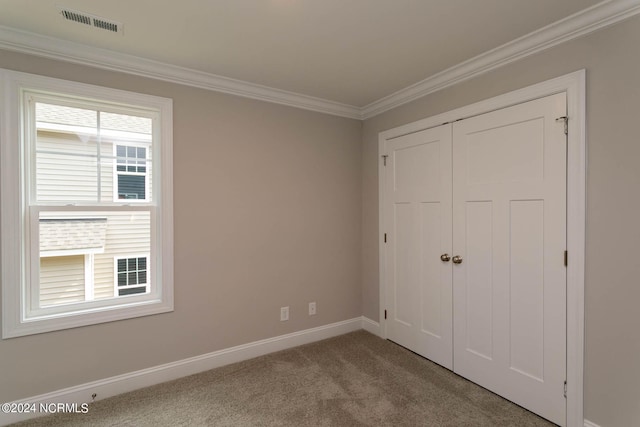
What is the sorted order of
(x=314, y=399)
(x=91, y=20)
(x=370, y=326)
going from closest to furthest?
1. (x=91, y=20)
2. (x=314, y=399)
3. (x=370, y=326)

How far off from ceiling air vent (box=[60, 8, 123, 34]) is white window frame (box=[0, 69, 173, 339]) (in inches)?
18.3

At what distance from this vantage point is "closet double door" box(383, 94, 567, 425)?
196cm

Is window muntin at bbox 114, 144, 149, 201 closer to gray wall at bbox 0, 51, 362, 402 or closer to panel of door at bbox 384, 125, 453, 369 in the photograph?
gray wall at bbox 0, 51, 362, 402

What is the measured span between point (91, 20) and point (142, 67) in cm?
50

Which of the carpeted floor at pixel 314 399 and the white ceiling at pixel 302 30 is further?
the carpeted floor at pixel 314 399

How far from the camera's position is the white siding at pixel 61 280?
2164 millimetres

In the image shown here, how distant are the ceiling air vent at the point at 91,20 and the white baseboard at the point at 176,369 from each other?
2373mm

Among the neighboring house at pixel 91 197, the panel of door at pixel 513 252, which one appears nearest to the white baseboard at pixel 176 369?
the neighboring house at pixel 91 197

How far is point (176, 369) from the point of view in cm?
250

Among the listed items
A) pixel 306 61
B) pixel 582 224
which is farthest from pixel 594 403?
pixel 306 61

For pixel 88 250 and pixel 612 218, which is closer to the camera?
pixel 612 218

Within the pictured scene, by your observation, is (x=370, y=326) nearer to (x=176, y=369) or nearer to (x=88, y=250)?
(x=176, y=369)

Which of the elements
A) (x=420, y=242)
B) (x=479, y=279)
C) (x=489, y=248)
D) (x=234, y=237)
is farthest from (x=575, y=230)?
(x=234, y=237)

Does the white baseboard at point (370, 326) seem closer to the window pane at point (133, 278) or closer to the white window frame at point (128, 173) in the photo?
the window pane at point (133, 278)
